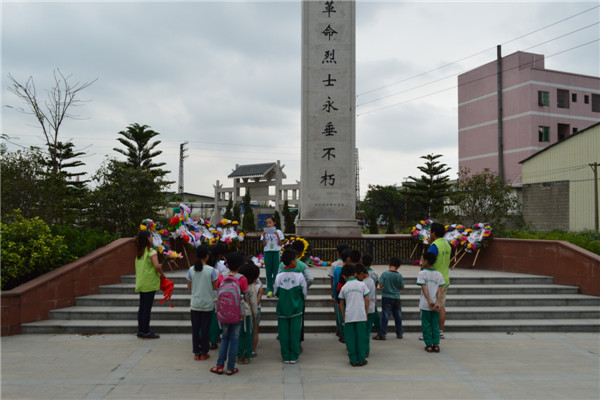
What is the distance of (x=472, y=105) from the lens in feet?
123

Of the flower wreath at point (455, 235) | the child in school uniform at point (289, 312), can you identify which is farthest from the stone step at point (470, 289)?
the child in school uniform at point (289, 312)

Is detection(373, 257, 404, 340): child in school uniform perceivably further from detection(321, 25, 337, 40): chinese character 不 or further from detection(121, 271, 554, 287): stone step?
detection(321, 25, 337, 40): chinese character 不

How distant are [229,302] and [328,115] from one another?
29.6ft

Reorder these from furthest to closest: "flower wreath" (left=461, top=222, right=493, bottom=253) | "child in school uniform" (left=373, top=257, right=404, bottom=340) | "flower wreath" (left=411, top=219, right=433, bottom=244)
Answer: "flower wreath" (left=411, top=219, right=433, bottom=244), "flower wreath" (left=461, top=222, right=493, bottom=253), "child in school uniform" (left=373, top=257, right=404, bottom=340)

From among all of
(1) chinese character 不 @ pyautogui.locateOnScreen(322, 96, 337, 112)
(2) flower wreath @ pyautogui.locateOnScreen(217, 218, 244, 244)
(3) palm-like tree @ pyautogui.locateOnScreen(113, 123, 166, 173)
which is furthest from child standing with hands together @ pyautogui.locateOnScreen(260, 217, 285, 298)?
(3) palm-like tree @ pyautogui.locateOnScreen(113, 123, 166, 173)

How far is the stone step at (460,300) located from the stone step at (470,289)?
12cm

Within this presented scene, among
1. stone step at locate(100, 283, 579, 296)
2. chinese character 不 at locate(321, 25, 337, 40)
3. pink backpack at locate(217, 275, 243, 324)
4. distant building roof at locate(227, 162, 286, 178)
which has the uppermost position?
chinese character 不 at locate(321, 25, 337, 40)

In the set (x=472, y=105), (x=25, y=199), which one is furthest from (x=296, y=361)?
(x=472, y=105)

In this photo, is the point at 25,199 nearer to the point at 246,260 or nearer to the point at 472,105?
the point at 246,260

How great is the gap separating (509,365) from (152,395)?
431 centimetres

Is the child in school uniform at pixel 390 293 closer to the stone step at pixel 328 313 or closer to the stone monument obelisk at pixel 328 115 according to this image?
the stone step at pixel 328 313

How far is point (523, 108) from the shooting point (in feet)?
108

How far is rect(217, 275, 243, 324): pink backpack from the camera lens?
5.24 meters

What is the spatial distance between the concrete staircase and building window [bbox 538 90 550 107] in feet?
93.6
